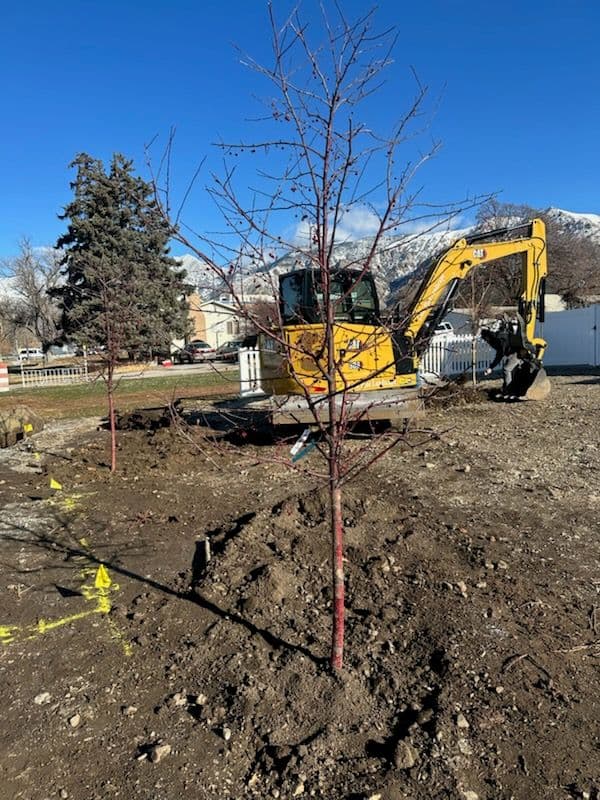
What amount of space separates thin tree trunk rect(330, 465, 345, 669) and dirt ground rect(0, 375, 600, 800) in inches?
4.6

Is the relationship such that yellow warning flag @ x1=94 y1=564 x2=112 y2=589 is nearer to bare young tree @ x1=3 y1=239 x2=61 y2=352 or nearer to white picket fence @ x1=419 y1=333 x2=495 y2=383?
white picket fence @ x1=419 y1=333 x2=495 y2=383

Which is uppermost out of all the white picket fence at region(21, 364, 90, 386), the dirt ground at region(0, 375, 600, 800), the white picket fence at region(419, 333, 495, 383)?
the white picket fence at region(419, 333, 495, 383)

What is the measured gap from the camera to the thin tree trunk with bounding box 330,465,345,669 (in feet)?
9.99

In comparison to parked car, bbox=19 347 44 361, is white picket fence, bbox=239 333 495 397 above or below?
below

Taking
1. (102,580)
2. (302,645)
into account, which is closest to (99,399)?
(102,580)

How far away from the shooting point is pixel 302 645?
3465mm

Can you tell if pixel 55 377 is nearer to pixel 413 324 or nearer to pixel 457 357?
pixel 457 357

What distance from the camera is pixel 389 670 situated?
320 centimetres

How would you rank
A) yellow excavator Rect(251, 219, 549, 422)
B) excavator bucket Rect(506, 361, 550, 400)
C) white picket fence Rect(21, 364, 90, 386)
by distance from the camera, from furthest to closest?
white picket fence Rect(21, 364, 90, 386)
excavator bucket Rect(506, 361, 550, 400)
yellow excavator Rect(251, 219, 549, 422)

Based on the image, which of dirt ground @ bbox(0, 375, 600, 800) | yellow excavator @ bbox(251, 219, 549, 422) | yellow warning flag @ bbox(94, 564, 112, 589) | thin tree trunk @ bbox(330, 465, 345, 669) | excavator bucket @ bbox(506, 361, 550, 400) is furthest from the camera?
excavator bucket @ bbox(506, 361, 550, 400)

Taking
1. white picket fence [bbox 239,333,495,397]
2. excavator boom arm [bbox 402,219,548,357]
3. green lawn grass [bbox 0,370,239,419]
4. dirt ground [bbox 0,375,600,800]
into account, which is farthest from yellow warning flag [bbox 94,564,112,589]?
white picket fence [bbox 239,333,495,397]

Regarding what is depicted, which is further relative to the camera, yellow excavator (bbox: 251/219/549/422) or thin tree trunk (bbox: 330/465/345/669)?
yellow excavator (bbox: 251/219/549/422)

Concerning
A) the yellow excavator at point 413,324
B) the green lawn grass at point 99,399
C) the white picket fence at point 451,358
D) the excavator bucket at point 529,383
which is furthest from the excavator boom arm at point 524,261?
the green lawn grass at point 99,399

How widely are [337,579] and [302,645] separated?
622mm
